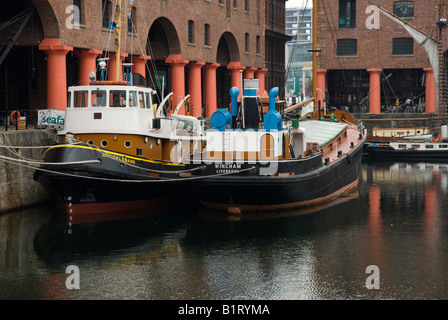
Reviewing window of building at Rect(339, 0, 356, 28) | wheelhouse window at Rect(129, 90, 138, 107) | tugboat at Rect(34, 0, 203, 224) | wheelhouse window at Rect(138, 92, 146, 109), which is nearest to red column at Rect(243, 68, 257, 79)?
window of building at Rect(339, 0, 356, 28)

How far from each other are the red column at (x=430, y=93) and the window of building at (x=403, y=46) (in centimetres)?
271

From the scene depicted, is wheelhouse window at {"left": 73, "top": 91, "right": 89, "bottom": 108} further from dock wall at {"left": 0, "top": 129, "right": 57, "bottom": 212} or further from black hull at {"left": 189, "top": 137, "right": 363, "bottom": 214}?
black hull at {"left": 189, "top": 137, "right": 363, "bottom": 214}

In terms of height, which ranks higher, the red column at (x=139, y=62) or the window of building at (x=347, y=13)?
the window of building at (x=347, y=13)

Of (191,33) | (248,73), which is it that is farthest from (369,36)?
(191,33)

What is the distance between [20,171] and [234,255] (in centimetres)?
1173

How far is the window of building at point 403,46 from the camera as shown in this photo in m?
72.7

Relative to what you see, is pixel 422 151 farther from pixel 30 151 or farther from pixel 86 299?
pixel 86 299

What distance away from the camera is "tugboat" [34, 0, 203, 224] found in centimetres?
→ 2758

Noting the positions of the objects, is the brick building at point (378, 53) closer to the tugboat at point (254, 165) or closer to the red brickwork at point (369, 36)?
the red brickwork at point (369, 36)

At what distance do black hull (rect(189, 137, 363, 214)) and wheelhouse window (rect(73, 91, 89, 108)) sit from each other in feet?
18.7

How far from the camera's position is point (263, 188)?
2866 centimetres

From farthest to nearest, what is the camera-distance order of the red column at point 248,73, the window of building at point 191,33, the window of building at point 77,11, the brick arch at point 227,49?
the red column at point 248,73 → the brick arch at point 227,49 → the window of building at point 191,33 → the window of building at point 77,11

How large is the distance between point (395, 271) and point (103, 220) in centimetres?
1233

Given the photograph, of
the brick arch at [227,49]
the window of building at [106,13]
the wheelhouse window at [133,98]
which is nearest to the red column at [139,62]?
the window of building at [106,13]
